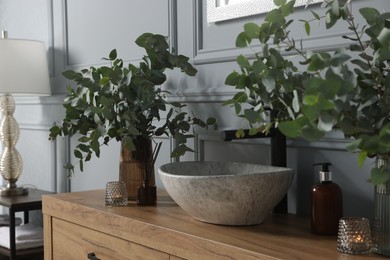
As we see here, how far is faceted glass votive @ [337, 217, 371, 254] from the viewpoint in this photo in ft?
2.88

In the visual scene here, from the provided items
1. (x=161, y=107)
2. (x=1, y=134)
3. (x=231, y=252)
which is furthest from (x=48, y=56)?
(x=231, y=252)

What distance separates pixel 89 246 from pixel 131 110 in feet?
1.05

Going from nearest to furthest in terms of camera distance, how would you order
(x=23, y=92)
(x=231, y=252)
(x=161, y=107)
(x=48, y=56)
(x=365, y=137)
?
(x=365, y=137)
(x=231, y=252)
(x=161, y=107)
(x=23, y=92)
(x=48, y=56)

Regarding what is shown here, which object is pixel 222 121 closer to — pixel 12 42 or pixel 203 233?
pixel 203 233

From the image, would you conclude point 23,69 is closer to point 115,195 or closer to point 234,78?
point 115,195

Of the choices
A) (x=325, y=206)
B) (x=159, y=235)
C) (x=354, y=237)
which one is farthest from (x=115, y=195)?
(x=354, y=237)

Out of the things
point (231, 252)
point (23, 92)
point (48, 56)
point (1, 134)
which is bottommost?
point (231, 252)

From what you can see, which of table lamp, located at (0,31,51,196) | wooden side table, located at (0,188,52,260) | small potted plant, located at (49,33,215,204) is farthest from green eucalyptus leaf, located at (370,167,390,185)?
table lamp, located at (0,31,51,196)

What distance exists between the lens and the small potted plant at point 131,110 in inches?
53.7

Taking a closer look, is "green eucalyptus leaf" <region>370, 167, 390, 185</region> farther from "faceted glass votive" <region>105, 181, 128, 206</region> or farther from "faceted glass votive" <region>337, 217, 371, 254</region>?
"faceted glass votive" <region>105, 181, 128, 206</region>

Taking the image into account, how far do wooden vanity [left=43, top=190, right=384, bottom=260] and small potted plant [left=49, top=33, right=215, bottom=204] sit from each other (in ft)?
0.37

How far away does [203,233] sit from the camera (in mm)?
1021

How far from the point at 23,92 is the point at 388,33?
1578 mm

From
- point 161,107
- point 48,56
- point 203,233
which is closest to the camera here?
point 203,233
